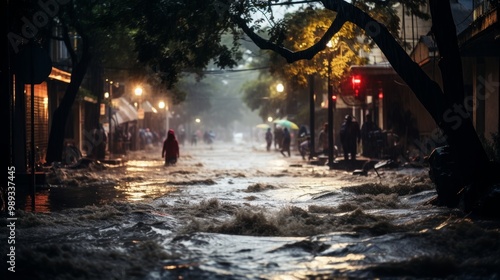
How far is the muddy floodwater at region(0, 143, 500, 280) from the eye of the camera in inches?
299

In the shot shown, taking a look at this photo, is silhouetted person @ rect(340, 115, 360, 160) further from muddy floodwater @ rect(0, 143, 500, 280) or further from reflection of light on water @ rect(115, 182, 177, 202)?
muddy floodwater @ rect(0, 143, 500, 280)

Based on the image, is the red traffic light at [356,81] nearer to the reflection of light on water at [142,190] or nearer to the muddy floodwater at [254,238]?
the reflection of light on water at [142,190]

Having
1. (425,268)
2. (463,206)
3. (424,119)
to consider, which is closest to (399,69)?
(463,206)

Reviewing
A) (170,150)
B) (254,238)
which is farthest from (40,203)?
(170,150)

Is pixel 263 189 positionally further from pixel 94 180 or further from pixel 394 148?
pixel 394 148

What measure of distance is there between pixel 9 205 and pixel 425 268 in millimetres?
7091

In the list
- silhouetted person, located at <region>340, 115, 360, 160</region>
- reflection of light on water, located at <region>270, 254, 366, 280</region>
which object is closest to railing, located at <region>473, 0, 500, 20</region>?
reflection of light on water, located at <region>270, 254, 366, 280</region>

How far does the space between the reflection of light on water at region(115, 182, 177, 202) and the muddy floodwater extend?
0.23 meters

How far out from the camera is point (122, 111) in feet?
170

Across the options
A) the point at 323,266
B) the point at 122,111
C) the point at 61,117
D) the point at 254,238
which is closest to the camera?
the point at 323,266

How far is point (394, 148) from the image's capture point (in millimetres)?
27578

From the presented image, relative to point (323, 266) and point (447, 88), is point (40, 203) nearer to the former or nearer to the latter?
point (447, 88)

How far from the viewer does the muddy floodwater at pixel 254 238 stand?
761 cm

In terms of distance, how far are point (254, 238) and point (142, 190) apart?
9303 mm
